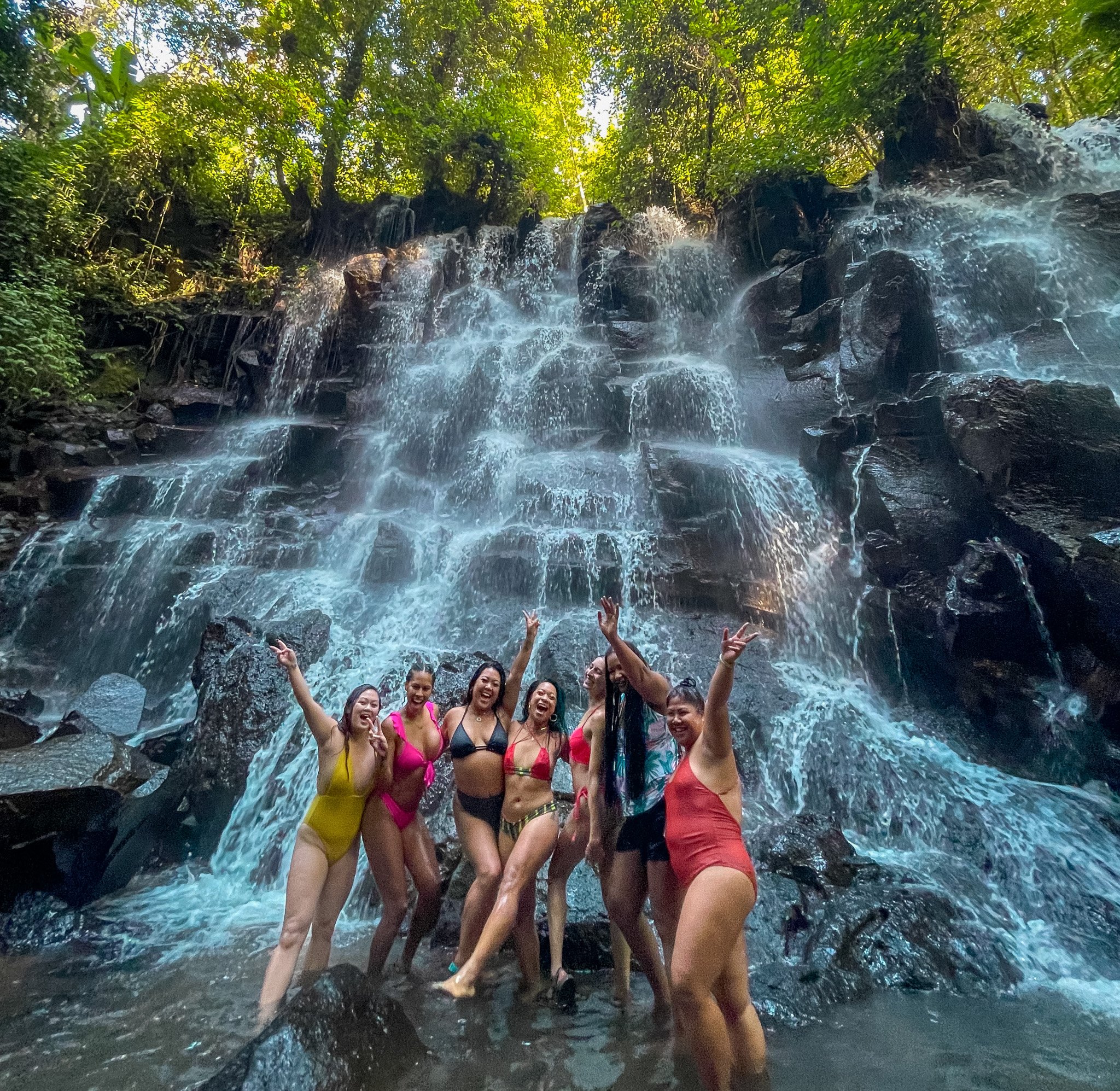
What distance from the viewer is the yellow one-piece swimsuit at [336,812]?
144 inches

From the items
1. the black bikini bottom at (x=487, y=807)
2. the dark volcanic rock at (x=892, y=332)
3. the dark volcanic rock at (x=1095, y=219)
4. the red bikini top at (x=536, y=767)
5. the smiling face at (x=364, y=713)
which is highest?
the dark volcanic rock at (x=1095, y=219)

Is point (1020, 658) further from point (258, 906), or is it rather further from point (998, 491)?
point (258, 906)

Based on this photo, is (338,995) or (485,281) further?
(485,281)

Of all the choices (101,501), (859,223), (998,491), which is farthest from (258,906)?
(859,223)

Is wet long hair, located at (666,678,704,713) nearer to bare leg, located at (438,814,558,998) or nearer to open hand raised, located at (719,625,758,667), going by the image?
open hand raised, located at (719,625,758,667)

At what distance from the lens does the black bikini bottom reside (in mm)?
3947

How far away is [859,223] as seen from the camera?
548 inches

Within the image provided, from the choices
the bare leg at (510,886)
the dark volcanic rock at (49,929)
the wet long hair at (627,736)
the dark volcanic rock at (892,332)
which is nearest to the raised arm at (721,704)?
the wet long hair at (627,736)

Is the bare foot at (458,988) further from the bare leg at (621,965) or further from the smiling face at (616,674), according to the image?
the smiling face at (616,674)

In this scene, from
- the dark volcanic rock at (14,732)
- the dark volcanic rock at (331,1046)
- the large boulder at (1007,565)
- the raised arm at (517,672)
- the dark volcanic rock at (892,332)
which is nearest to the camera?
the dark volcanic rock at (331,1046)

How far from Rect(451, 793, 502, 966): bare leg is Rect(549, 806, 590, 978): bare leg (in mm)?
399

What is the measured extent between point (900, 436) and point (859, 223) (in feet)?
23.6

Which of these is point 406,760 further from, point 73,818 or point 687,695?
point 73,818

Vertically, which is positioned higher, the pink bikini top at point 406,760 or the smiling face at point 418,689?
the smiling face at point 418,689
